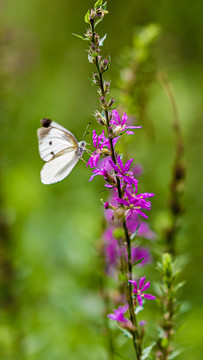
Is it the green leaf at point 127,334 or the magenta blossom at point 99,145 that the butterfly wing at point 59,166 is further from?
the green leaf at point 127,334

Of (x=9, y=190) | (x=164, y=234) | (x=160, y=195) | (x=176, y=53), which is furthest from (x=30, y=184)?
(x=164, y=234)

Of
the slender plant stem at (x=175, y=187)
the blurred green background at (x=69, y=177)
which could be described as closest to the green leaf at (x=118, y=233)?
the slender plant stem at (x=175, y=187)

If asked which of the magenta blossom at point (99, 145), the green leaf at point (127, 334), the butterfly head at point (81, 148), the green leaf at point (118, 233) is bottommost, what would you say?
the green leaf at point (127, 334)

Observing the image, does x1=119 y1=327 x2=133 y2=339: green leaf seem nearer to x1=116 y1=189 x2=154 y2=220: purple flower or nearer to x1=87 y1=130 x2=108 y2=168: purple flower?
x1=116 y1=189 x2=154 y2=220: purple flower

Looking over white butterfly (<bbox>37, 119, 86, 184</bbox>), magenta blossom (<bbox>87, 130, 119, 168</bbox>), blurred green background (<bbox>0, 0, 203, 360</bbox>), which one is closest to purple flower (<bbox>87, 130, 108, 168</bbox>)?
magenta blossom (<bbox>87, 130, 119, 168</bbox>)

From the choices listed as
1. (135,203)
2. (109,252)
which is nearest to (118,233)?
(135,203)
